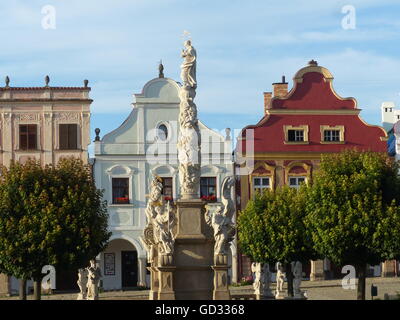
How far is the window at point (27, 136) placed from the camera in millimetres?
57094

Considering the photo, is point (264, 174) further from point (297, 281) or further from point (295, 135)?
point (297, 281)

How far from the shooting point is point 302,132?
5941 cm

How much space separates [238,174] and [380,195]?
1955 cm

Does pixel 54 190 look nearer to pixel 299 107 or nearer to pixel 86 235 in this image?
pixel 86 235

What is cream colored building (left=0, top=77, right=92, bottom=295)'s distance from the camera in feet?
187

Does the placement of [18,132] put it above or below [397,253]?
above

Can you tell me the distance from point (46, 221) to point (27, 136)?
18104 millimetres

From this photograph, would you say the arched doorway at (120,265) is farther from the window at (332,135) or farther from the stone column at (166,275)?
the stone column at (166,275)

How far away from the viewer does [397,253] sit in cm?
3912

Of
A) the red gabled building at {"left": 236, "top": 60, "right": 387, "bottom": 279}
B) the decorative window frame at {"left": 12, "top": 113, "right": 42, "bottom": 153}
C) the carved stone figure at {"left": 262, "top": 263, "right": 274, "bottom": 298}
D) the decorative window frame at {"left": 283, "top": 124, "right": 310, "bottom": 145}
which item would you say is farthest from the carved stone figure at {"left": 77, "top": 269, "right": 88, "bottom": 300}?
the decorative window frame at {"left": 283, "top": 124, "right": 310, "bottom": 145}

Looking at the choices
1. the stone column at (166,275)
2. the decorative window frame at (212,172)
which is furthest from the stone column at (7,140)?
the stone column at (166,275)

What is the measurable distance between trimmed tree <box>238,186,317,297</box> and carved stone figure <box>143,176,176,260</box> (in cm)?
955

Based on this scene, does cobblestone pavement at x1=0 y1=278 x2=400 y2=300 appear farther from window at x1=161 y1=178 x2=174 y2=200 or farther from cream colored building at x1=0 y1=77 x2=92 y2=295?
cream colored building at x1=0 y1=77 x2=92 y2=295
